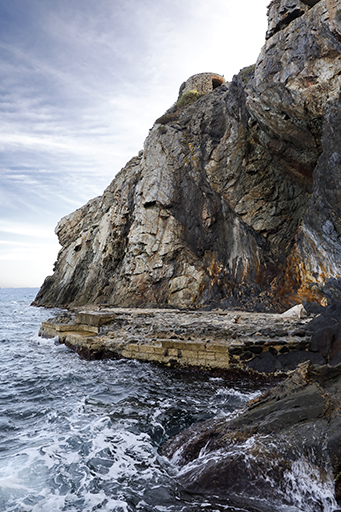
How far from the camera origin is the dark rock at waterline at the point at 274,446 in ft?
12.4

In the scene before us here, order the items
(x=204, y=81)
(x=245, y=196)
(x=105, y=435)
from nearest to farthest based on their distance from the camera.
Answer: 1. (x=105, y=435)
2. (x=245, y=196)
3. (x=204, y=81)

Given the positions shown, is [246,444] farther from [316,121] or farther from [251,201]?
[251,201]

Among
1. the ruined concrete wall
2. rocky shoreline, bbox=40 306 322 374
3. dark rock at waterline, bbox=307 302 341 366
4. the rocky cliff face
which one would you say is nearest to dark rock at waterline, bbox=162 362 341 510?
dark rock at waterline, bbox=307 302 341 366

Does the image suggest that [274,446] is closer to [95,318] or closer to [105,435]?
[105,435]

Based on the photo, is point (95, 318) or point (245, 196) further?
point (245, 196)

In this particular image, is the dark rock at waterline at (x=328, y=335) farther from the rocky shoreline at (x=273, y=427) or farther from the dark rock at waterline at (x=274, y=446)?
the dark rock at waterline at (x=274, y=446)

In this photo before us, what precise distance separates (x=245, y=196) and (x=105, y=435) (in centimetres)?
1872

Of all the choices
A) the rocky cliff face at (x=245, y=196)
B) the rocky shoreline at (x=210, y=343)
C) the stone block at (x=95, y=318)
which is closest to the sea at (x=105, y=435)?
the rocky shoreline at (x=210, y=343)

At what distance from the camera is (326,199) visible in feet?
39.0

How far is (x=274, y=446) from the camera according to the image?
4.14 meters

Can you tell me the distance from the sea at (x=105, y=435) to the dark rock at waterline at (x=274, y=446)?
0.16m

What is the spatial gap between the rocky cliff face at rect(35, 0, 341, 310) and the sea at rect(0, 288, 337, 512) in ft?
24.8

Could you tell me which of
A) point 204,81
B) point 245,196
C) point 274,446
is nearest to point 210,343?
point 274,446

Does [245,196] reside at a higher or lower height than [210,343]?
higher
